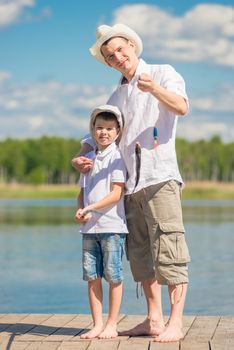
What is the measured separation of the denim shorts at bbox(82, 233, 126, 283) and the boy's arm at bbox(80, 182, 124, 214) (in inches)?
5.5

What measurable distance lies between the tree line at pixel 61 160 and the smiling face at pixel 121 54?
63697 millimetres

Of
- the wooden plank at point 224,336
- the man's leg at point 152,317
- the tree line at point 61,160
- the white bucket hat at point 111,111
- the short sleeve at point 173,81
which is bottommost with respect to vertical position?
the wooden plank at point 224,336

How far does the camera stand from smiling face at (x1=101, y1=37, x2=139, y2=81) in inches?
181

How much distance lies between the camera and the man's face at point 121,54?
15.1 ft

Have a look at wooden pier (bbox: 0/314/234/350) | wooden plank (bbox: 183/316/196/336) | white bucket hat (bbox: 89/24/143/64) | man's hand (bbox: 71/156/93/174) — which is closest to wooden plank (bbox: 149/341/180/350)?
wooden pier (bbox: 0/314/234/350)

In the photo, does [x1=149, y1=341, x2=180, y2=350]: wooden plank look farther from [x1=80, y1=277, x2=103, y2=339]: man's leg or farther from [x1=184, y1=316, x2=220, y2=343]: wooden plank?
[x1=80, y1=277, x2=103, y2=339]: man's leg

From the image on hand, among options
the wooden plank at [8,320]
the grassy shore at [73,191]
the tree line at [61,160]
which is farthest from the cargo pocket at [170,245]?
the tree line at [61,160]

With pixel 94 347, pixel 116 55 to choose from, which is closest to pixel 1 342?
pixel 94 347

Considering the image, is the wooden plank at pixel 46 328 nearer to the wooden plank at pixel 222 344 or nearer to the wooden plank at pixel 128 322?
the wooden plank at pixel 128 322

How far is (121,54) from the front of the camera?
15.1 ft

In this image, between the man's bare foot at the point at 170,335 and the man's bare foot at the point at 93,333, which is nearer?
the man's bare foot at the point at 170,335

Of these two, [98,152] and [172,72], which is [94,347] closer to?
[98,152]

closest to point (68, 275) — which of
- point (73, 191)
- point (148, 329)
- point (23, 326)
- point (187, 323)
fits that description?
point (23, 326)

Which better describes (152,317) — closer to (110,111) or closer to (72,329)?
(72,329)
